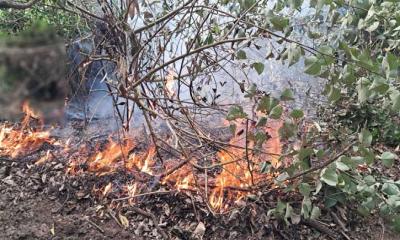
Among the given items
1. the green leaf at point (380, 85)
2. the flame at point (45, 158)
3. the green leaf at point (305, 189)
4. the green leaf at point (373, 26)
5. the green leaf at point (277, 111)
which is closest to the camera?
the green leaf at point (380, 85)

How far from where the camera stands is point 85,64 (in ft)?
9.37

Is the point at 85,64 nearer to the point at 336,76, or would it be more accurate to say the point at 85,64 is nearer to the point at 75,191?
the point at 75,191

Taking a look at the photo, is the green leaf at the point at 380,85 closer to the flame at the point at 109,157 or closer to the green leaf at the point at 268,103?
the green leaf at the point at 268,103

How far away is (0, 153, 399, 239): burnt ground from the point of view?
255 cm

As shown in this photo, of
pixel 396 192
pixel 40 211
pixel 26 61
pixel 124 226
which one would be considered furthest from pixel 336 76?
pixel 40 211

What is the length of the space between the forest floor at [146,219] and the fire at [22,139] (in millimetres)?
465

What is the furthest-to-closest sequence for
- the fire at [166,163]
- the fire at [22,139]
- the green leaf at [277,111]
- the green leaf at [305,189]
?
the fire at [22,139] < the fire at [166,163] < the green leaf at [305,189] < the green leaf at [277,111]

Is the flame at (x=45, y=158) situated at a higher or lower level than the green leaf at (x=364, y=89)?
lower

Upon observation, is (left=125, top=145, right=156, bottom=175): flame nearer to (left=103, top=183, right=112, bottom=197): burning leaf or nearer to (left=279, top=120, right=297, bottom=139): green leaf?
(left=103, top=183, right=112, bottom=197): burning leaf

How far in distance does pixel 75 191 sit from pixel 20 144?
32.4 inches

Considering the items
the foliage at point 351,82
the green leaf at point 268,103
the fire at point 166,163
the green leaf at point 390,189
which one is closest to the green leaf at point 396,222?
the foliage at point 351,82

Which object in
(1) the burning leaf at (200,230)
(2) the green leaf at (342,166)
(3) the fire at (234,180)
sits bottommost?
(1) the burning leaf at (200,230)

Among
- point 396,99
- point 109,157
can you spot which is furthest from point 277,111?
point 109,157

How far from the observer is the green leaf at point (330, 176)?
2.17 m
